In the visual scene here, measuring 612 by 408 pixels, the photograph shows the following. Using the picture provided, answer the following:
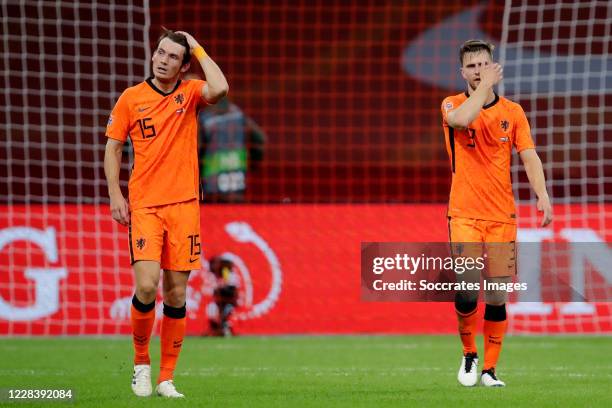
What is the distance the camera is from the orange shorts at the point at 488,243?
7.31 metres

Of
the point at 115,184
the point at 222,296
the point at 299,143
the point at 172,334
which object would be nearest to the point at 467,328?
the point at 172,334

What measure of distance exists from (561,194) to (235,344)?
5253 millimetres

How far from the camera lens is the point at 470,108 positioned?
703 centimetres

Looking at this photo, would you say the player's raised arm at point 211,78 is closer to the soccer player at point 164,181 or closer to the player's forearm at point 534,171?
the soccer player at point 164,181

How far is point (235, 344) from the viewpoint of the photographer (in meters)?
11.3

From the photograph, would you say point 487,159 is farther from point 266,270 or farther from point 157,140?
point 266,270

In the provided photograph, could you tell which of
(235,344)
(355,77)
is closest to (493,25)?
(355,77)

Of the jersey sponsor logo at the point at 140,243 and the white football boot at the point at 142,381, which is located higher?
the jersey sponsor logo at the point at 140,243

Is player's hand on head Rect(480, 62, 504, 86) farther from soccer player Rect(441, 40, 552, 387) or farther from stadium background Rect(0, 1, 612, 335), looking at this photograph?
stadium background Rect(0, 1, 612, 335)

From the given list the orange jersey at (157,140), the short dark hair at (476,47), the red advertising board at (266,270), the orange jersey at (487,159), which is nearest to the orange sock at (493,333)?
the orange jersey at (487,159)

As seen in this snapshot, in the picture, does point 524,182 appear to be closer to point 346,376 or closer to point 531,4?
point 531,4

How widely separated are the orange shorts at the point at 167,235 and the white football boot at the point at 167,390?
61 centimetres

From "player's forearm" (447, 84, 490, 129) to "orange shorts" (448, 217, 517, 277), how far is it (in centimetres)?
60

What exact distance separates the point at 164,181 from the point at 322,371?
2358 mm
